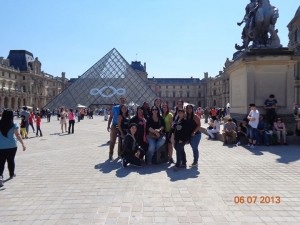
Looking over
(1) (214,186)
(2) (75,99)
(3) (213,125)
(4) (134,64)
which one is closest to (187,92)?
(4) (134,64)

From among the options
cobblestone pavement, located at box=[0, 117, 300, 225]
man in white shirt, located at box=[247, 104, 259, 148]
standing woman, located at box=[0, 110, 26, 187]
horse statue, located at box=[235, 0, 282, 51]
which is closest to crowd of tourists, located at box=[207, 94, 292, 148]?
man in white shirt, located at box=[247, 104, 259, 148]

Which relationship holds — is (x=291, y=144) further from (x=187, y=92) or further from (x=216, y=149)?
(x=187, y=92)

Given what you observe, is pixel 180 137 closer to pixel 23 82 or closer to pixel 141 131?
pixel 141 131

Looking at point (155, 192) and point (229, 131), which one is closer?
point (155, 192)

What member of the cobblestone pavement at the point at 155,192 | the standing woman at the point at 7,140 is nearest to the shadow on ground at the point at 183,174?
the cobblestone pavement at the point at 155,192

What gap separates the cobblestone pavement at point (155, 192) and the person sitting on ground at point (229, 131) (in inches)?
84.2

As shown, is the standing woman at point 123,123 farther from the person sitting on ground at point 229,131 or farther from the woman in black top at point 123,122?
the person sitting on ground at point 229,131

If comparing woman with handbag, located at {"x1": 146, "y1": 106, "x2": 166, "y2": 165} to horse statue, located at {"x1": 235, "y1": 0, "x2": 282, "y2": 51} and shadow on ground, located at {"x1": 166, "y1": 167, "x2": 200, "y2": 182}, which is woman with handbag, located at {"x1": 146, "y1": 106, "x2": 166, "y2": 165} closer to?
shadow on ground, located at {"x1": 166, "y1": 167, "x2": 200, "y2": 182}

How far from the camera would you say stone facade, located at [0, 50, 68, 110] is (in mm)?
68250

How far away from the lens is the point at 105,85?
143 ft

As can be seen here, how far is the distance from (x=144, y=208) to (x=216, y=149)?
4.99 metres

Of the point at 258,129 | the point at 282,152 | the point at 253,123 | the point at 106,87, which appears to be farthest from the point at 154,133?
the point at 106,87
